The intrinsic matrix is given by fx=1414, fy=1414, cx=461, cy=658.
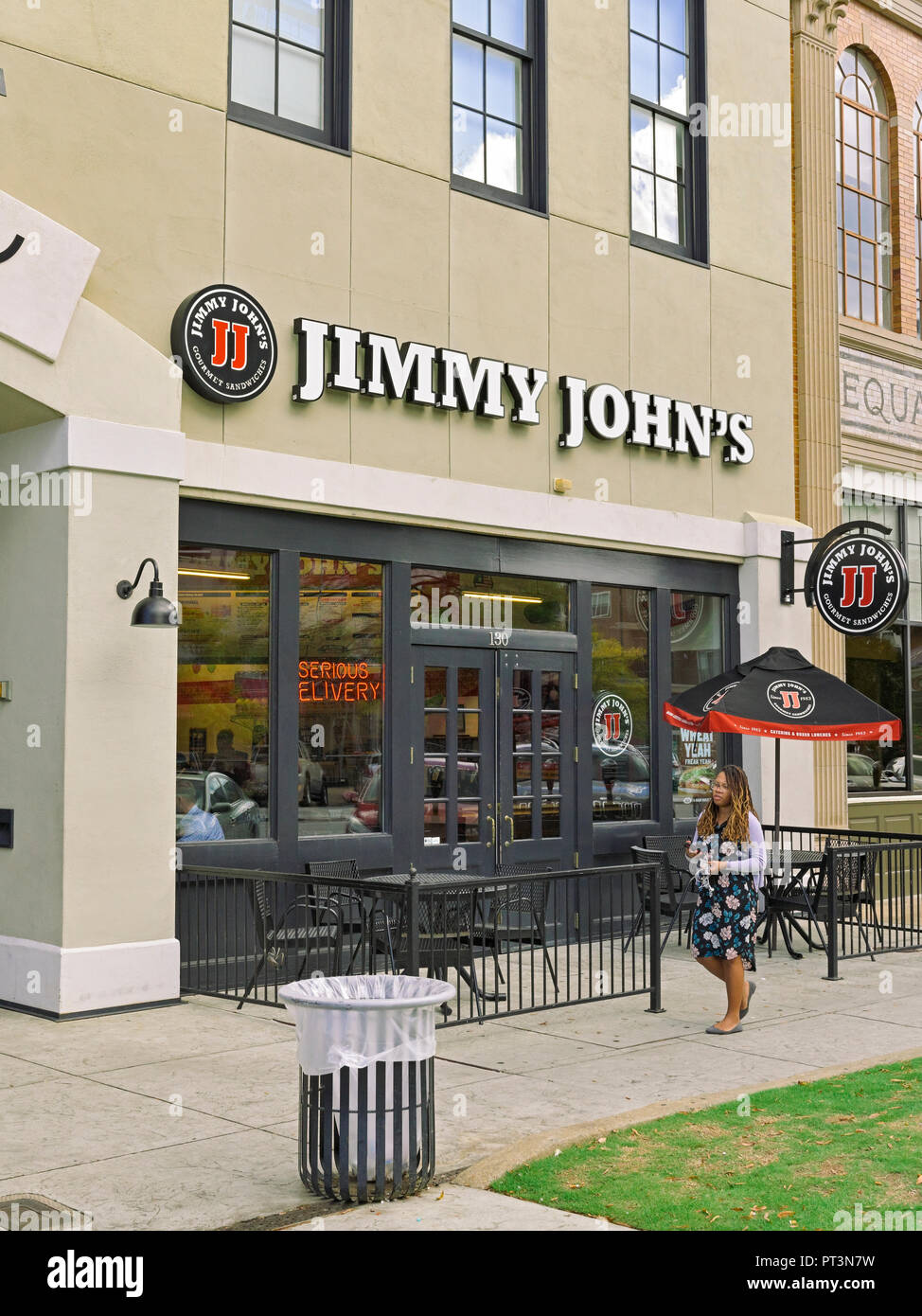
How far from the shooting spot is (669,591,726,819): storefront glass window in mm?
15219

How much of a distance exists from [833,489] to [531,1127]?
11.7 metres

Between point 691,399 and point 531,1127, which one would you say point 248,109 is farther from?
point 531,1127

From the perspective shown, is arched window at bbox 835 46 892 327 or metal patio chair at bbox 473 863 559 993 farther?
arched window at bbox 835 46 892 327

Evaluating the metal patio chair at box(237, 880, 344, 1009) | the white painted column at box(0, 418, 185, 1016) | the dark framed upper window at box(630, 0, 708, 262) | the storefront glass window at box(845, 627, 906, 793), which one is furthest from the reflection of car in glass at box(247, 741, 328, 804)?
the storefront glass window at box(845, 627, 906, 793)

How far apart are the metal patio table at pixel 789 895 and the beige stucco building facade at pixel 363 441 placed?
192cm

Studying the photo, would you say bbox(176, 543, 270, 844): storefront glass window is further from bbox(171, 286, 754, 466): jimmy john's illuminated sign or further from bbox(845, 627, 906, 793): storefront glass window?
bbox(845, 627, 906, 793): storefront glass window

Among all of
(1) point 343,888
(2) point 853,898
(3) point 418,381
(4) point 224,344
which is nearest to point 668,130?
(3) point 418,381

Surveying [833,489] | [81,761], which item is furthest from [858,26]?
[81,761]

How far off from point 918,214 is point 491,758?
34.6 ft

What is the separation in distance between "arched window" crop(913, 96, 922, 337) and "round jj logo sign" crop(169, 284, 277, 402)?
10.6 meters

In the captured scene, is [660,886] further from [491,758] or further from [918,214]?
[918,214]

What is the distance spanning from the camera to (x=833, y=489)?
17109mm

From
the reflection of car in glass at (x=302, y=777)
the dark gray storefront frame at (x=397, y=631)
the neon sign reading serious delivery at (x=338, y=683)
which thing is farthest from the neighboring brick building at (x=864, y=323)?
the reflection of car in glass at (x=302, y=777)

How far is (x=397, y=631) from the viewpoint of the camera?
12.7 metres
